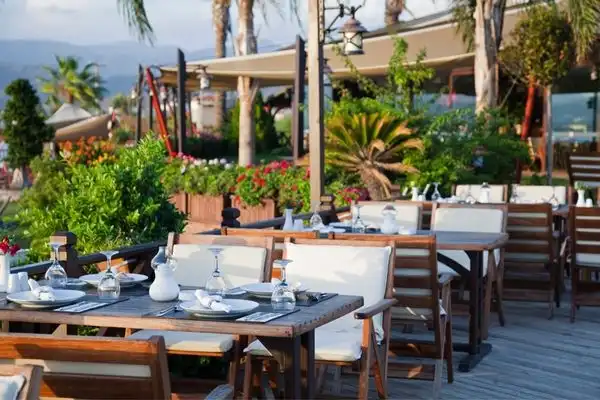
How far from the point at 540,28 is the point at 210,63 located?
28.3 feet

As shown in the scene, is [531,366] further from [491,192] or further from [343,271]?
[491,192]

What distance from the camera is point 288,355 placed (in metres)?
4.02

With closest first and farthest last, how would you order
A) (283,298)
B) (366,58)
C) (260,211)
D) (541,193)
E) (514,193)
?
(283,298) < (514,193) < (541,193) < (260,211) < (366,58)

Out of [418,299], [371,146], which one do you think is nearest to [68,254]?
[418,299]

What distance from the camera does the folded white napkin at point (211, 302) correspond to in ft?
13.4

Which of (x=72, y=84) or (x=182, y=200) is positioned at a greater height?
(x=72, y=84)

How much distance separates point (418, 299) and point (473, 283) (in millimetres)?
964

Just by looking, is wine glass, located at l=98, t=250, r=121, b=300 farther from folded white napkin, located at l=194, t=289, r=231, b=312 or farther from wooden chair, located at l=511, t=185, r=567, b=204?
wooden chair, located at l=511, t=185, r=567, b=204

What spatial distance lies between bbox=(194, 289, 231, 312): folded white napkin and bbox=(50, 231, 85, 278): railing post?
4.40 feet

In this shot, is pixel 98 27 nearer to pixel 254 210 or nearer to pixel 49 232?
pixel 254 210

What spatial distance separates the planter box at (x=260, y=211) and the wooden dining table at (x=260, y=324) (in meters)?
8.45

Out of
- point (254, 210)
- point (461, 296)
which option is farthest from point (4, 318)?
point (254, 210)

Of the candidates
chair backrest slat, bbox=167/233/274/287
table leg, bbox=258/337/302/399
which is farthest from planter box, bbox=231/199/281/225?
table leg, bbox=258/337/302/399

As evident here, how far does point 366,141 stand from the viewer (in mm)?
11969
